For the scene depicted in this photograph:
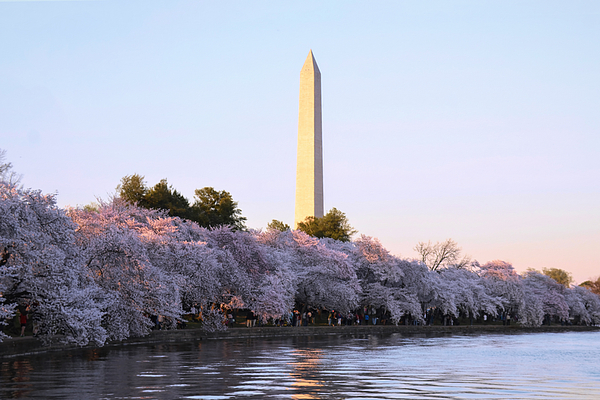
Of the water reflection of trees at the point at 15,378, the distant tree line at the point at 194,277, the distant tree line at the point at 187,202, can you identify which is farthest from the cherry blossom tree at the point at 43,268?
the distant tree line at the point at 187,202

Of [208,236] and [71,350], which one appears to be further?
[208,236]

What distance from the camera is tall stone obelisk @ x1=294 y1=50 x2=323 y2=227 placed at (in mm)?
81875

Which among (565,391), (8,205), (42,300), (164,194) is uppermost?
(164,194)

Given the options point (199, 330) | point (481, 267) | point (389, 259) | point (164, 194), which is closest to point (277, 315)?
point (199, 330)

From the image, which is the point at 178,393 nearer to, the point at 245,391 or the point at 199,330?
the point at 245,391

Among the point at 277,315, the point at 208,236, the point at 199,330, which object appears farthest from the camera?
the point at 208,236

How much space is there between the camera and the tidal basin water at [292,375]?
16.3 m

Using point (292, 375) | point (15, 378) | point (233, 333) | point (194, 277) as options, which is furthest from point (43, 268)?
point (233, 333)

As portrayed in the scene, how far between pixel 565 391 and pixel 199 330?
90.6 feet

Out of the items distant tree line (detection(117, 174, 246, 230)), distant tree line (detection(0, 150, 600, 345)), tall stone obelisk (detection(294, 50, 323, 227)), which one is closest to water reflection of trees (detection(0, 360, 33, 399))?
distant tree line (detection(0, 150, 600, 345))

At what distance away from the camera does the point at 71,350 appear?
3088cm

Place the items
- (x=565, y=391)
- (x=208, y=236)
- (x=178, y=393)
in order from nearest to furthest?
(x=178, y=393) → (x=565, y=391) → (x=208, y=236)

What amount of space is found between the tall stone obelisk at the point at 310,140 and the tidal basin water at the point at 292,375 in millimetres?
51634

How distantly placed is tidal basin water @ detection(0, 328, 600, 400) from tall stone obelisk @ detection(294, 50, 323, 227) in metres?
51.6
